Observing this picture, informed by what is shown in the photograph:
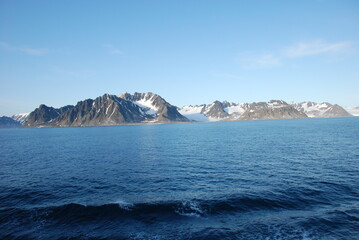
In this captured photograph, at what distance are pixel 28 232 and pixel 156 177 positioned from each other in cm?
2641

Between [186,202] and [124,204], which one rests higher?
[124,204]

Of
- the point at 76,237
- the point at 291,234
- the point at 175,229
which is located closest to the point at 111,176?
the point at 76,237

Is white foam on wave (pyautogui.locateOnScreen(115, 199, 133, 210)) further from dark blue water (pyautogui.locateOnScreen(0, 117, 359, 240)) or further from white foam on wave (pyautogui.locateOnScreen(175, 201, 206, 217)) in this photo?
white foam on wave (pyautogui.locateOnScreen(175, 201, 206, 217))

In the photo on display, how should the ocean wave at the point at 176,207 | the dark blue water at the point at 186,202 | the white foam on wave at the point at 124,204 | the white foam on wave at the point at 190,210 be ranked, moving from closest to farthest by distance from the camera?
the dark blue water at the point at 186,202
the white foam on wave at the point at 190,210
the ocean wave at the point at 176,207
the white foam on wave at the point at 124,204

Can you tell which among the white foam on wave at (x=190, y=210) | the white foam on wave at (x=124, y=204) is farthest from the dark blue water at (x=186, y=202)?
the white foam on wave at (x=190, y=210)

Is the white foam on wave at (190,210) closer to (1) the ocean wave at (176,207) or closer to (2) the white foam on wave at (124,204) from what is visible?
(1) the ocean wave at (176,207)

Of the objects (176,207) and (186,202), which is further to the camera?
(186,202)

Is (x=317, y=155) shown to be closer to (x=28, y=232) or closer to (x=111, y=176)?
(x=111, y=176)

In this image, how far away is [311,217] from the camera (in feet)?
93.3

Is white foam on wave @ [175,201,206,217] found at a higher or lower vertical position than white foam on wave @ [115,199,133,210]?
lower

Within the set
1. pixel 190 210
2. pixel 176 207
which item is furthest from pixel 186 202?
pixel 190 210

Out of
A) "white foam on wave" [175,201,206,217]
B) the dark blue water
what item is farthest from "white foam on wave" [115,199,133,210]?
"white foam on wave" [175,201,206,217]

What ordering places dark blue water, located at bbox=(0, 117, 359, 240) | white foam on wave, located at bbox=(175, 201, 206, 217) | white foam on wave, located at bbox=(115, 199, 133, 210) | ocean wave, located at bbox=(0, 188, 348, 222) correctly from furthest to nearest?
white foam on wave, located at bbox=(115, 199, 133, 210) < ocean wave, located at bbox=(0, 188, 348, 222) < white foam on wave, located at bbox=(175, 201, 206, 217) < dark blue water, located at bbox=(0, 117, 359, 240)

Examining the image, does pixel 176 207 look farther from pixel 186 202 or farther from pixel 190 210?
pixel 190 210
